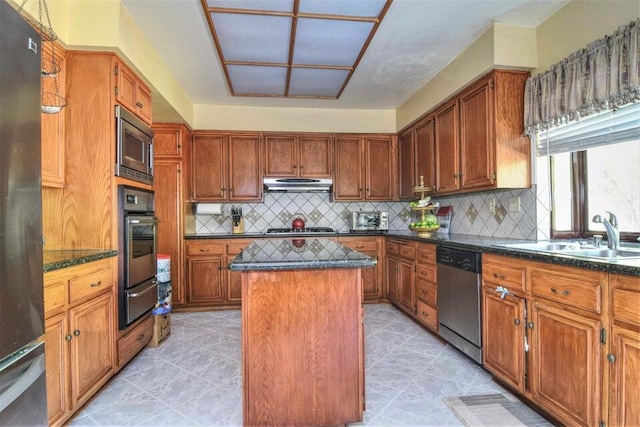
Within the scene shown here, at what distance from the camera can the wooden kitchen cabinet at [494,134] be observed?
8.22ft

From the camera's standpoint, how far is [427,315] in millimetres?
2955

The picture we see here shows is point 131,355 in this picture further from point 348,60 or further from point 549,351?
point 348,60

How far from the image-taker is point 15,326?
1.04 metres

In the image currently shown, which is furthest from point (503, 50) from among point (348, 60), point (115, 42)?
point (115, 42)

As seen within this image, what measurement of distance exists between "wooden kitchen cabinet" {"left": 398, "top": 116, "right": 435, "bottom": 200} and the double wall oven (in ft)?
8.92

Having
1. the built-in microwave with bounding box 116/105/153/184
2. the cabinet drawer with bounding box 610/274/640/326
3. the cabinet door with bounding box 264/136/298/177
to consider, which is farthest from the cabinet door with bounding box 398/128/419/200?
the built-in microwave with bounding box 116/105/153/184

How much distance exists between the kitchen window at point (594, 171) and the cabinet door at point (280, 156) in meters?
2.66

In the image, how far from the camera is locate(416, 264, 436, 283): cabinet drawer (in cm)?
285

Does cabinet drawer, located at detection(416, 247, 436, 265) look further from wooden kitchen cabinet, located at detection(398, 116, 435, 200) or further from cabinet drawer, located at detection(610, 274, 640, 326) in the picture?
cabinet drawer, located at detection(610, 274, 640, 326)

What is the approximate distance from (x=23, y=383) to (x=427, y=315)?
8.94 ft

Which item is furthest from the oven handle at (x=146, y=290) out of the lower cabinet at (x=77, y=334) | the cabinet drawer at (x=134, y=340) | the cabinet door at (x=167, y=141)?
the cabinet door at (x=167, y=141)

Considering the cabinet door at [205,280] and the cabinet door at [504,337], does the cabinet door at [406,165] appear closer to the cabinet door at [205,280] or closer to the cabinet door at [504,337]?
the cabinet door at [504,337]

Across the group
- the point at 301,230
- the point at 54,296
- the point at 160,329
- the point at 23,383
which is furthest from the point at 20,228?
the point at 301,230

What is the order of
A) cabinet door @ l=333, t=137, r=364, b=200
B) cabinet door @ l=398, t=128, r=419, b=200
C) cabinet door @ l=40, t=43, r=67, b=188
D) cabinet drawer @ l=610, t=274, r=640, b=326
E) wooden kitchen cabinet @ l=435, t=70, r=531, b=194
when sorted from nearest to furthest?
cabinet drawer @ l=610, t=274, r=640, b=326, cabinet door @ l=40, t=43, r=67, b=188, wooden kitchen cabinet @ l=435, t=70, r=531, b=194, cabinet door @ l=398, t=128, r=419, b=200, cabinet door @ l=333, t=137, r=364, b=200
